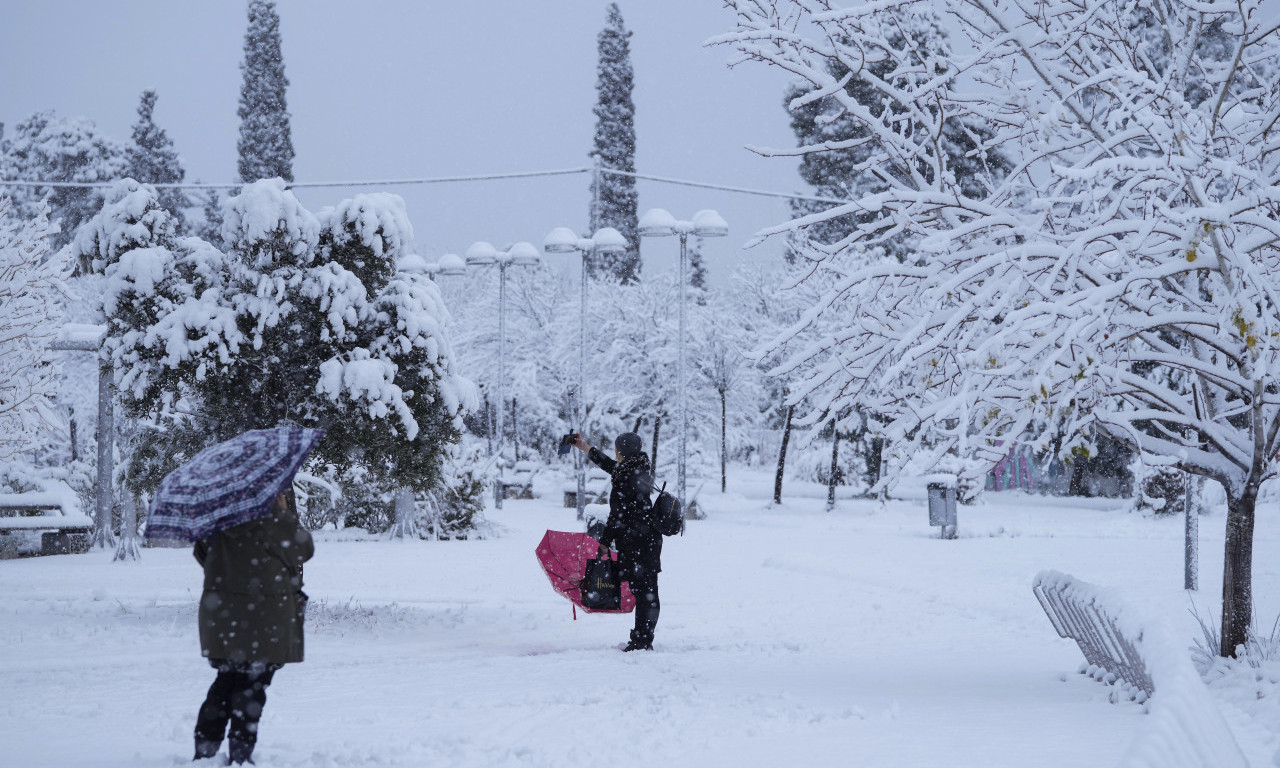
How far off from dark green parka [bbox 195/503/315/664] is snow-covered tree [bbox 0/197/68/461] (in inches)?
416

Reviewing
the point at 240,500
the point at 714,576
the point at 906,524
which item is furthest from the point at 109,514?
the point at 240,500

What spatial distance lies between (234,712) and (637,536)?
4.29 meters

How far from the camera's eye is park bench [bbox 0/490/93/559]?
20.3 m

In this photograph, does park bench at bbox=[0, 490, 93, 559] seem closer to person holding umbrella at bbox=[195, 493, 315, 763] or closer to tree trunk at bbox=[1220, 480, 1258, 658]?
person holding umbrella at bbox=[195, 493, 315, 763]

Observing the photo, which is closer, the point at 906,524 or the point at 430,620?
the point at 430,620

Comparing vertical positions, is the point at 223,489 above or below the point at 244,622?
above

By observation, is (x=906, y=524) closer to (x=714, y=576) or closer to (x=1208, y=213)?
(x=714, y=576)

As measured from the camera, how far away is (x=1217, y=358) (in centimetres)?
849

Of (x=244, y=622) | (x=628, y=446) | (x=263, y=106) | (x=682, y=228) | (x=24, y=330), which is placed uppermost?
(x=263, y=106)

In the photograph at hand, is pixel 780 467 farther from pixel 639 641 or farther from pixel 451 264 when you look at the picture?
pixel 639 641

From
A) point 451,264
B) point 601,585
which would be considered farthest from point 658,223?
point 601,585

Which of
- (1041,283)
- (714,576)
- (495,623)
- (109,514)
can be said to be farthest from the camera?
(109,514)

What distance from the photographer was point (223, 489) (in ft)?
16.5

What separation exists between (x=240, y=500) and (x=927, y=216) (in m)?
4.99
